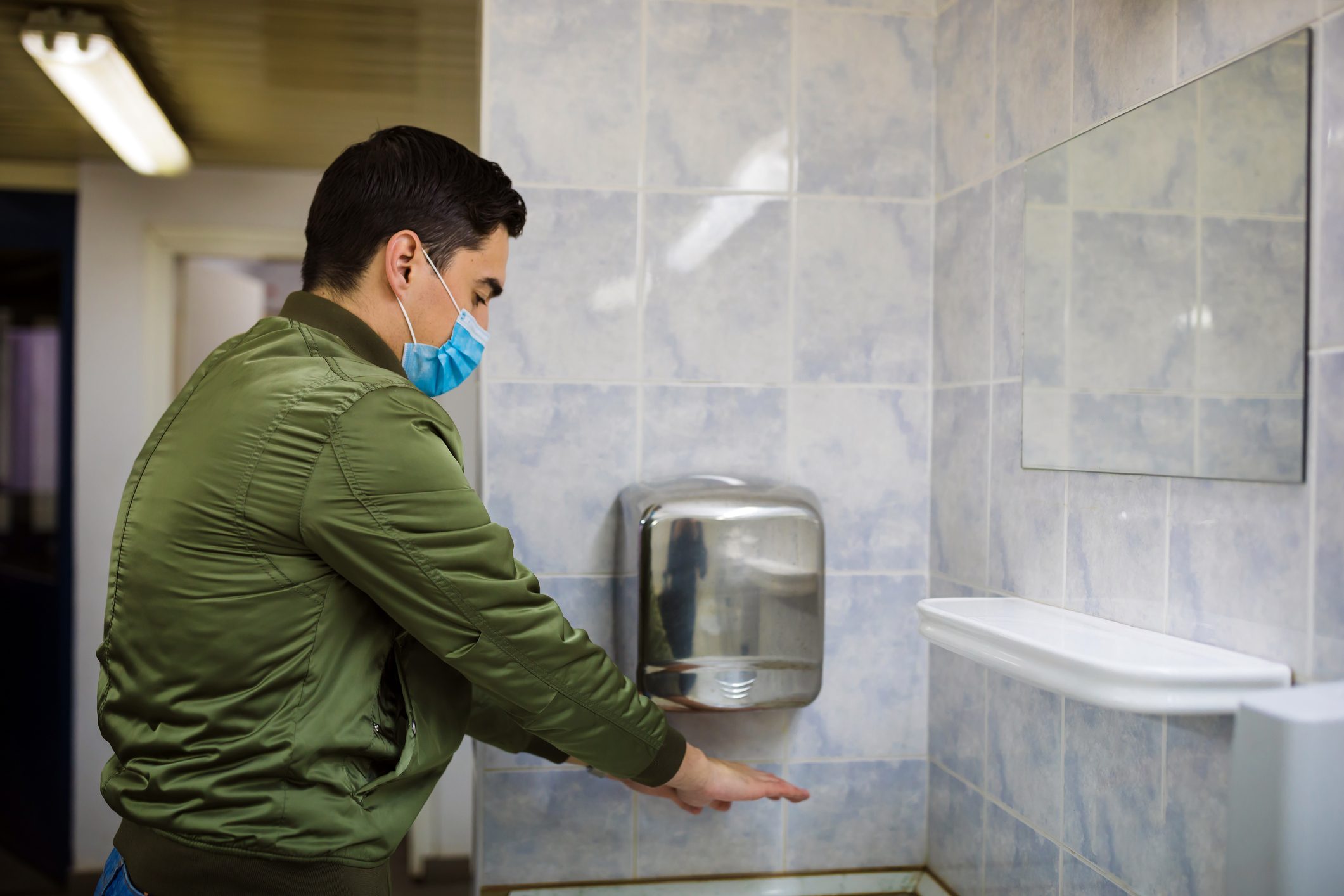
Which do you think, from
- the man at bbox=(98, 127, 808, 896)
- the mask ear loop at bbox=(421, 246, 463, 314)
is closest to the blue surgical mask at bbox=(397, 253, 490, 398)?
the mask ear loop at bbox=(421, 246, 463, 314)

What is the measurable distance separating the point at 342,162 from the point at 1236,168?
959 millimetres

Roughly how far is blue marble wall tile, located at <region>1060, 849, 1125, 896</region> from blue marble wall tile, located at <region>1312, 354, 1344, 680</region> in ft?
1.46

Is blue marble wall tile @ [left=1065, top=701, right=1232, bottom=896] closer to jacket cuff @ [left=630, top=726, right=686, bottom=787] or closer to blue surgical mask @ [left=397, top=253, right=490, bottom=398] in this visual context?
jacket cuff @ [left=630, top=726, right=686, bottom=787]

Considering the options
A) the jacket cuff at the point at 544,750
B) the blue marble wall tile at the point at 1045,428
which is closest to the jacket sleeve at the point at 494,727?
the jacket cuff at the point at 544,750

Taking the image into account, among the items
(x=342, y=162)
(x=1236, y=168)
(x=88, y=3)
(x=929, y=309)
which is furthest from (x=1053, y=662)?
(x=88, y=3)

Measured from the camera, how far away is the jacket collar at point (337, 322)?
3.59 ft

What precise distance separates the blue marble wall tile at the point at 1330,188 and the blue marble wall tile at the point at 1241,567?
15cm

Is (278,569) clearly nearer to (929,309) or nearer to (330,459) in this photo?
(330,459)

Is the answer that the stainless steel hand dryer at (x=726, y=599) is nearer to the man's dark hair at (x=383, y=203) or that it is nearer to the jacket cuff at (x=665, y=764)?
the jacket cuff at (x=665, y=764)

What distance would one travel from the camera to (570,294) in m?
1.55

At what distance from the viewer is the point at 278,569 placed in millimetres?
958

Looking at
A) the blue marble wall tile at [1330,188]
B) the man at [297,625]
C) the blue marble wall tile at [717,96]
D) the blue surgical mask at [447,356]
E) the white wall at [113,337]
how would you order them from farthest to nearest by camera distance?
the white wall at [113,337]
the blue marble wall tile at [717,96]
the blue surgical mask at [447,356]
the man at [297,625]
the blue marble wall tile at [1330,188]

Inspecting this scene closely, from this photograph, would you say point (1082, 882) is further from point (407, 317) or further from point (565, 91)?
point (565, 91)

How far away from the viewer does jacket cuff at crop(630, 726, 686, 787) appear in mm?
1169
